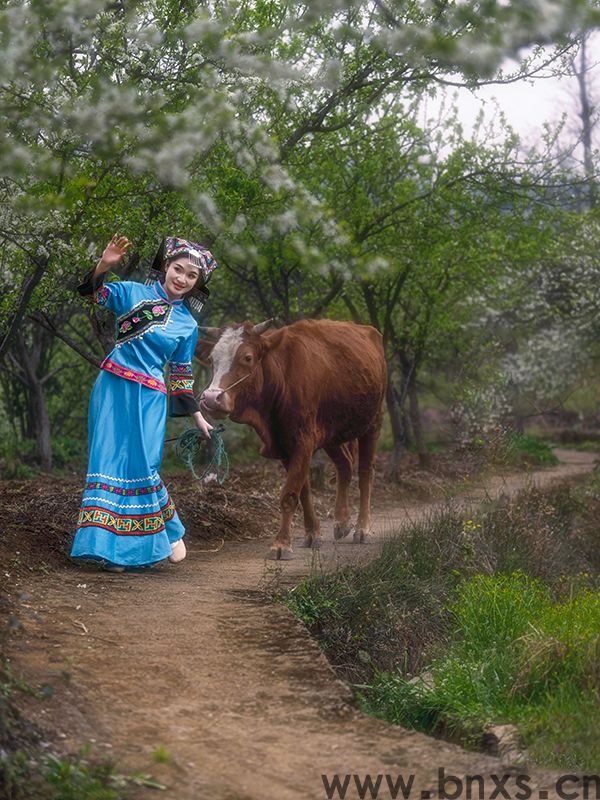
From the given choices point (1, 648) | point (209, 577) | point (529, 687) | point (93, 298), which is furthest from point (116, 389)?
point (529, 687)

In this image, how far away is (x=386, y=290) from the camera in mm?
17828

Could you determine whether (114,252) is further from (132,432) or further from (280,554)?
(280,554)

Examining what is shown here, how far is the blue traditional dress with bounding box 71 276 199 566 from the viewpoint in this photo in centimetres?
795

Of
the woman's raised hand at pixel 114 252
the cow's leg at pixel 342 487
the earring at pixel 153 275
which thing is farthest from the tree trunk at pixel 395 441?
the woman's raised hand at pixel 114 252

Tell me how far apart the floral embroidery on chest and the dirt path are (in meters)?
1.74

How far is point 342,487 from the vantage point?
36.9 ft

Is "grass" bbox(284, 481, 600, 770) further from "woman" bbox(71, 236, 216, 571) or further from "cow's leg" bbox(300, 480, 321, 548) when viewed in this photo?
"woman" bbox(71, 236, 216, 571)

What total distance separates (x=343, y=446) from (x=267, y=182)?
2.78 metres

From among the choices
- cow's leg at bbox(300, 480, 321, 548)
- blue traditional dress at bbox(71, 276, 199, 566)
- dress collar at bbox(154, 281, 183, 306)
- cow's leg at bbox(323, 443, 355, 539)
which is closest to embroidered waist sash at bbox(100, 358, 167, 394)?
blue traditional dress at bbox(71, 276, 199, 566)

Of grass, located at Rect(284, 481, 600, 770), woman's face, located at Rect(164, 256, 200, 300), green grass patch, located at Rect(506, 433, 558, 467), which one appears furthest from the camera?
green grass patch, located at Rect(506, 433, 558, 467)

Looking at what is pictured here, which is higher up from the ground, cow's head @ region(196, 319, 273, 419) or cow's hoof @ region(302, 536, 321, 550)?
cow's head @ region(196, 319, 273, 419)

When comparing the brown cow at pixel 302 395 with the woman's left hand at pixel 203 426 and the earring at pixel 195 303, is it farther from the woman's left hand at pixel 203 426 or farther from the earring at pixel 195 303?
the woman's left hand at pixel 203 426

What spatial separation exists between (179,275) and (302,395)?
1871mm

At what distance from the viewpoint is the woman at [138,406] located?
7945 millimetres
